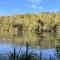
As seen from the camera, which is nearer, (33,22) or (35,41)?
(35,41)

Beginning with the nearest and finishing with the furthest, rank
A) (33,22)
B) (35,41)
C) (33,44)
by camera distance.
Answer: (33,44), (35,41), (33,22)

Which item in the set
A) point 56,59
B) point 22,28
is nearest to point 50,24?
point 22,28

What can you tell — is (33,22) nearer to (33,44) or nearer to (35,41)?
(35,41)

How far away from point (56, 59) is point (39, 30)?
5086cm

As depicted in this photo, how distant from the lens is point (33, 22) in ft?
220

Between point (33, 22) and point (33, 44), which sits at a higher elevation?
point (33, 22)

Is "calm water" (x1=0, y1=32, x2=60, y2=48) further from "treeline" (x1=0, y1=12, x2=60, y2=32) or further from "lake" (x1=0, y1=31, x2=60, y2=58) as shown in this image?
"treeline" (x1=0, y1=12, x2=60, y2=32)

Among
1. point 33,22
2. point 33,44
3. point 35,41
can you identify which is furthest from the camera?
point 33,22

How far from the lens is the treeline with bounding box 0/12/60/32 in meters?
60.1

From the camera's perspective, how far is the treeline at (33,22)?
60.1 m

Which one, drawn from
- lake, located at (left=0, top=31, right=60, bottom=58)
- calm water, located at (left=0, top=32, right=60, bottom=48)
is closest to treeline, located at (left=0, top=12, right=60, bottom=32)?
calm water, located at (left=0, top=32, right=60, bottom=48)

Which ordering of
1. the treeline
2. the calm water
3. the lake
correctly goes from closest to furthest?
the lake → the calm water → the treeline

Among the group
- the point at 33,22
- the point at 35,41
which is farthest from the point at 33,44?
the point at 33,22

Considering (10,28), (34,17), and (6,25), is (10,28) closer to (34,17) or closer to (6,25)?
(6,25)
